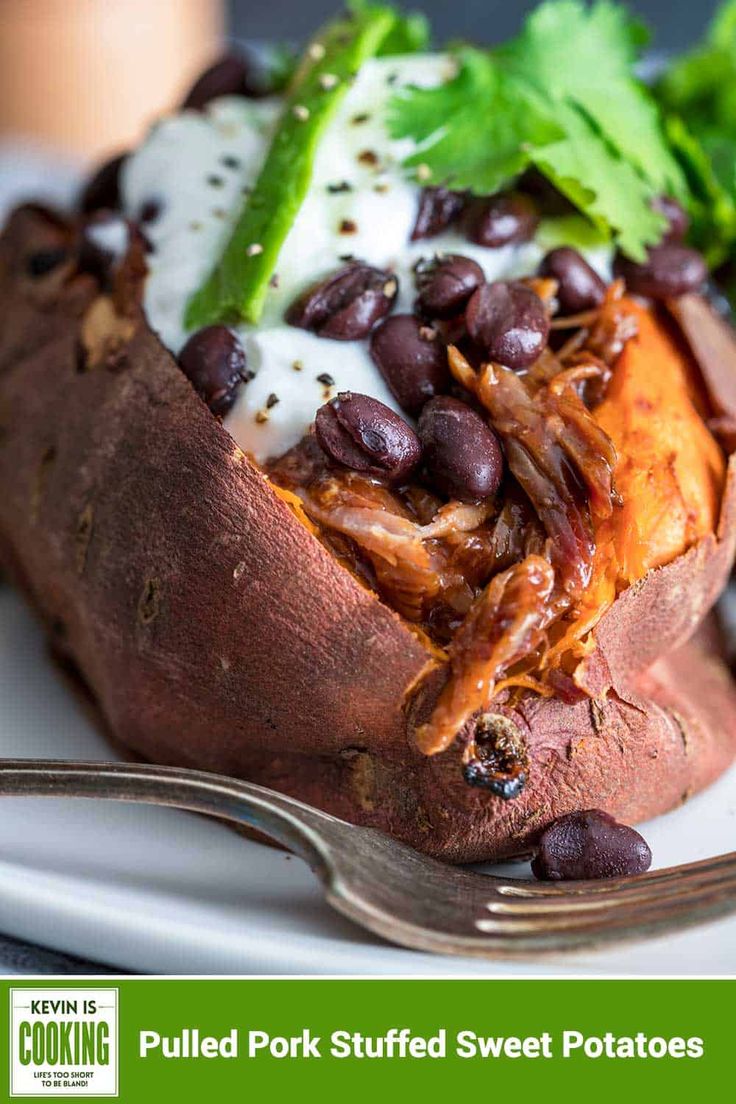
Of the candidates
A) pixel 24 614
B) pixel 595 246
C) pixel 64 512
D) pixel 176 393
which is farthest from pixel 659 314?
pixel 24 614

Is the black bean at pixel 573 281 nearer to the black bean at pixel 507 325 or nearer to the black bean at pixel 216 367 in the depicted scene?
the black bean at pixel 507 325

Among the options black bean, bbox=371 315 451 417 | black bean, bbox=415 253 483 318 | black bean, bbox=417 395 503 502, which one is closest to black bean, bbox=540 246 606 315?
black bean, bbox=415 253 483 318

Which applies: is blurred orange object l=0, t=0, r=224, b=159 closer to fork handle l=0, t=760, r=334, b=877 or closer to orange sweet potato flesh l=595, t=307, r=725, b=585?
orange sweet potato flesh l=595, t=307, r=725, b=585
